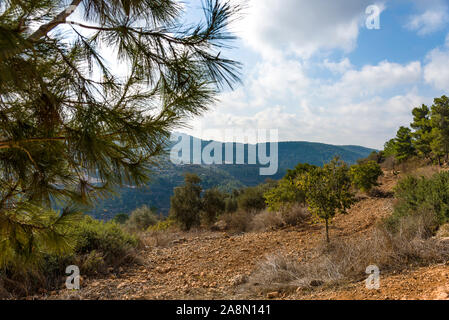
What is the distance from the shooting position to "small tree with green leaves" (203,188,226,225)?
12.1 meters

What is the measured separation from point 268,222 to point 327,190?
3.03 m

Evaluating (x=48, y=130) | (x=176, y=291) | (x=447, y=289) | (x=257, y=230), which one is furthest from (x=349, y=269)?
(x=257, y=230)

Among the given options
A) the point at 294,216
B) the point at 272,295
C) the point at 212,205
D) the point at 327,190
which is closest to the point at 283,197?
the point at 294,216

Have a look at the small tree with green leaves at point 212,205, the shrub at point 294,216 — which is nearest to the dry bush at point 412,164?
the small tree with green leaves at point 212,205

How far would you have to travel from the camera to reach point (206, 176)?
88.7 ft

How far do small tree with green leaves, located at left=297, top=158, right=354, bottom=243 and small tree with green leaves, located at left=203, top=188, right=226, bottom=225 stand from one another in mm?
7207

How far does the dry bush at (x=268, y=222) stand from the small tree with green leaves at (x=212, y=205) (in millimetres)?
3961

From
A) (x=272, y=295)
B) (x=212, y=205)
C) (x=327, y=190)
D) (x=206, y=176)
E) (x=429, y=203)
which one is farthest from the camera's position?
(x=206, y=176)

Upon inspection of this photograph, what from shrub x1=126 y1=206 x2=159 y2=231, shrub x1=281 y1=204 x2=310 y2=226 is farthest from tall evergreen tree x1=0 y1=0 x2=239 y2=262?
shrub x1=126 y1=206 x2=159 y2=231

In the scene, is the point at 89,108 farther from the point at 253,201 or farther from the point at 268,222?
the point at 253,201

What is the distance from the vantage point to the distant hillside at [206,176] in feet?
8.74

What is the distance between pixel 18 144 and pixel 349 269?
11.6 ft

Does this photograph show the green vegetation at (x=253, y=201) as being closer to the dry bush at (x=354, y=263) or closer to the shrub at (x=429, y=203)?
the shrub at (x=429, y=203)

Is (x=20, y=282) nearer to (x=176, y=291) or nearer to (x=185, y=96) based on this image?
(x=176, y=291)
